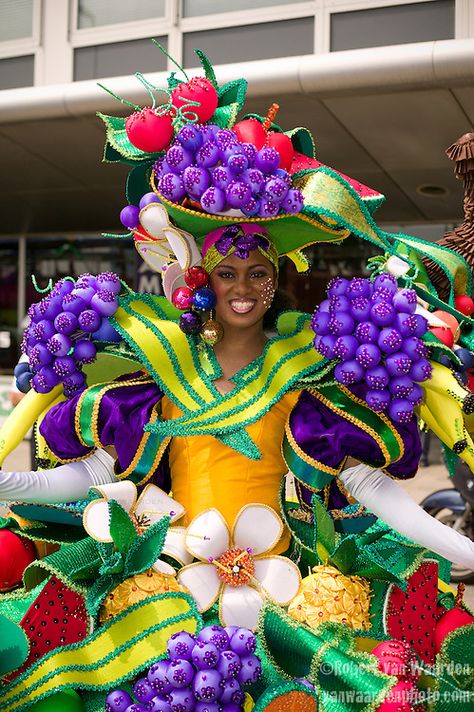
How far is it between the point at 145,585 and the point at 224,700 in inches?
14.9

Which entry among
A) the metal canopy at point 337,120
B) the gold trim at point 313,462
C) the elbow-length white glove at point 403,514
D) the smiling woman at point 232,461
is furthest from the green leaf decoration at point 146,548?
the metal canopy at point 337,120

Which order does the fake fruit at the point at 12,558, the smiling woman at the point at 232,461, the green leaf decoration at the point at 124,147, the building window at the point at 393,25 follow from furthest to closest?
the building window at the point at 393,25
the fake fruit at the point at 12,558
the green leaf decoration at the point at 124,147
the smiling woman at the point at 232,461

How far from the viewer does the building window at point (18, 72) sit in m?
8.23

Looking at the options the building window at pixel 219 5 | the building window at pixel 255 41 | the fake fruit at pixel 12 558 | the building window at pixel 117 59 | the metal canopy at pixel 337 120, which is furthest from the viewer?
the building window at pixel 117 59

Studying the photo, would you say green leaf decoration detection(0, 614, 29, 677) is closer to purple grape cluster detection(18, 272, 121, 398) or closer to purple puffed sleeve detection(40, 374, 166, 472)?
purple puffed sleeve detection(40, 374, 166, 472)

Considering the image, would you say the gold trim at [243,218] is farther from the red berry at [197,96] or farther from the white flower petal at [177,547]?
the white flower petal at [177,547]

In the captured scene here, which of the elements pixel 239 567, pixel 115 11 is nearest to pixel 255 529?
pixel 239 567

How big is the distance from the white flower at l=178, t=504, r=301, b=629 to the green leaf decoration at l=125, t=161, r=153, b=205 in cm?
101

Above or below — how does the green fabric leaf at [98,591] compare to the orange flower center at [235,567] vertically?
below

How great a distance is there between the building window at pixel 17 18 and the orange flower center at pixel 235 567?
22.9 feet

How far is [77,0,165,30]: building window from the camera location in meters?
7.90

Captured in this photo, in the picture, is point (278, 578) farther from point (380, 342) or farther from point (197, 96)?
point (197, 96)

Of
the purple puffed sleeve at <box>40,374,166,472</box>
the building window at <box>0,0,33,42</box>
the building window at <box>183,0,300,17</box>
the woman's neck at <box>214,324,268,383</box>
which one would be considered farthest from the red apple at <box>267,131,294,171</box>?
the building window at <box>0,0,33,42</box>

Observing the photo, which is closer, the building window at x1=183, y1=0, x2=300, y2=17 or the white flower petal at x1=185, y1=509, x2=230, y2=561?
the white flower petal at x1=185, y1=509, x2=230, y2=561
